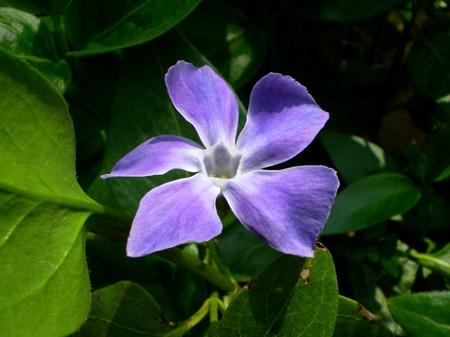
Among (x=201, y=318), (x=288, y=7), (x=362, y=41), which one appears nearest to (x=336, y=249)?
(x=201, y=318)

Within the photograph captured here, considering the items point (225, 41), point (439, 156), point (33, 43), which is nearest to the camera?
point (33, 43)

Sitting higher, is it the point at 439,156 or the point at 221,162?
the point at 221,162

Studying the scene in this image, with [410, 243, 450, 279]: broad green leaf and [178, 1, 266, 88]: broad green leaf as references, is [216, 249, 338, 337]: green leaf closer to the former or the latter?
[410, 243, 450, 279]: broad green leaf

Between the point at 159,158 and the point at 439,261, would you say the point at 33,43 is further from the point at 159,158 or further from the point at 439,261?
the point at 439,261

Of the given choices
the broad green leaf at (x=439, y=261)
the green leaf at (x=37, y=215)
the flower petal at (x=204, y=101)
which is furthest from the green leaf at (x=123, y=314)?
the broad green leaf at (x=439, y=261)

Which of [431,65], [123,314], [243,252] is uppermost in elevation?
[431,65]

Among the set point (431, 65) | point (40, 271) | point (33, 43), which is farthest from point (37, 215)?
point (431, 65)

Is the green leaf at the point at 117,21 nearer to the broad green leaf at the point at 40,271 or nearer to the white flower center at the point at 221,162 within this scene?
the white flower center at the point at 221,162
